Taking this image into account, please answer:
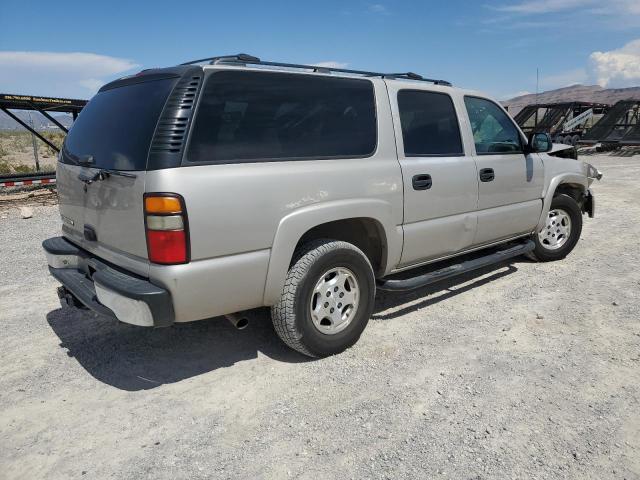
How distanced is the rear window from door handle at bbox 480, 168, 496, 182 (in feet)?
9.08

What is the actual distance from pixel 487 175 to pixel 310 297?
2.18 metres

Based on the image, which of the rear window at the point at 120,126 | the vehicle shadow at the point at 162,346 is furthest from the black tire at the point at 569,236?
the rear window at the point at 120,126

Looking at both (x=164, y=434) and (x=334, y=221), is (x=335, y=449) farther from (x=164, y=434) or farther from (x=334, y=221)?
(x=334, y=221)

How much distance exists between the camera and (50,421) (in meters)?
2.86

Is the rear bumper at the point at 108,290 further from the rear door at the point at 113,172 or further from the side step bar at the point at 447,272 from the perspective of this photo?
the side step bar at the point at 447,272

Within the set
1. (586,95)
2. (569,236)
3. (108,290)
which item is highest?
(586,95)

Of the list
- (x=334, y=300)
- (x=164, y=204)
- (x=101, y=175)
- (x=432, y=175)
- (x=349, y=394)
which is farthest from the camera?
(x=432, y=175)

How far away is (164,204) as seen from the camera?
2658 mm

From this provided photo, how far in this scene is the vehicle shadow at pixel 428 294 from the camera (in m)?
4.43

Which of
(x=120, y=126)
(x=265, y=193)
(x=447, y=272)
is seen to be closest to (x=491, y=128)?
(x=447, y=272)

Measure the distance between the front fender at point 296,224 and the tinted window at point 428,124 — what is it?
0.69m

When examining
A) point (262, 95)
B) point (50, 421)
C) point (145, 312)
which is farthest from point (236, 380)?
point (262, 95)

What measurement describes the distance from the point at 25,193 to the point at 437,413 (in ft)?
39.4

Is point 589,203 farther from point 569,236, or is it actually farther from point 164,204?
point 164,204
